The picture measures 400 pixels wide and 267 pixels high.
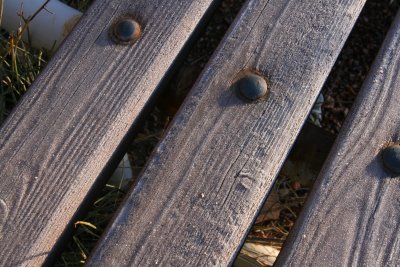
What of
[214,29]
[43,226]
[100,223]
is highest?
[214,29]

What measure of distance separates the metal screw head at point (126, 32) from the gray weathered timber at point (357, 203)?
460 mm

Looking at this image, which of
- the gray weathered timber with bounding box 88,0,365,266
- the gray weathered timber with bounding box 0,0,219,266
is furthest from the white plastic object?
the gray weathered timber with bounding box 88,0,365,266

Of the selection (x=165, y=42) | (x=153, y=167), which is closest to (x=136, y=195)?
(x=153, y=167)

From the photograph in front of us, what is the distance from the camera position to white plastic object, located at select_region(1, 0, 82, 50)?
1672 millimetres

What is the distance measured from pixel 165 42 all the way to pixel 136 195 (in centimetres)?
32

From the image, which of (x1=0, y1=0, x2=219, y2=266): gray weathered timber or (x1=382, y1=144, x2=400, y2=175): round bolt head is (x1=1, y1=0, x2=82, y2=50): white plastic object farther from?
(x1=382, y1=144, x2=400, y2=175): round bolt head

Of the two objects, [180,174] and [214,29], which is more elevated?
[214,29]

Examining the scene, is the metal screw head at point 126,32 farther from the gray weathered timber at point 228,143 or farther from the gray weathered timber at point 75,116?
the gray weathered timber at point 228,143

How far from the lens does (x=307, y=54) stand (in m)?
1.24

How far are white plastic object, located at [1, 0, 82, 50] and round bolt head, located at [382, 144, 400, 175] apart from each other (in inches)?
36.0

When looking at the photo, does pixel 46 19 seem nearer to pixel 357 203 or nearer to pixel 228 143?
pixel 228 143

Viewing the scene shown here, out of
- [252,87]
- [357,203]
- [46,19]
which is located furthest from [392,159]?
[46,19]

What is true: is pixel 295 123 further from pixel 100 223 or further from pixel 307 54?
pixel 100 223

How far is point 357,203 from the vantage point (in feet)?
3.79
